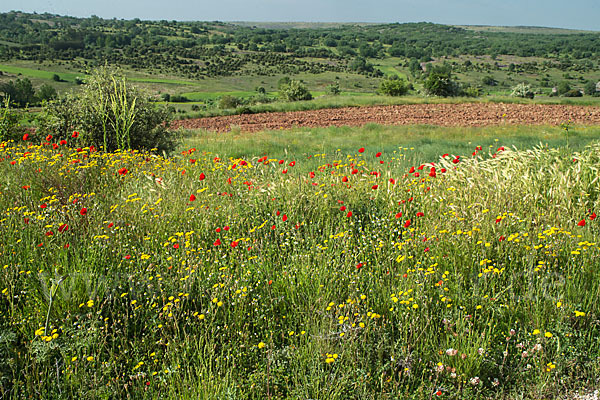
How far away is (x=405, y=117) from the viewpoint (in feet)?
75.1

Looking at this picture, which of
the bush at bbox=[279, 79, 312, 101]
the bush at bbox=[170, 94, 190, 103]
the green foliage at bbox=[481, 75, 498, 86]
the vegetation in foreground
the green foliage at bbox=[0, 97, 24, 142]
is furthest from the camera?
the green foliage at bbox=[481, 75, 498, 86]

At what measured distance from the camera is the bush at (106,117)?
9.37m

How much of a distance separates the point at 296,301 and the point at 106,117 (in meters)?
7.61

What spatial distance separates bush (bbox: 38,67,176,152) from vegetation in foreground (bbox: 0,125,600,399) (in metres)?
4.10

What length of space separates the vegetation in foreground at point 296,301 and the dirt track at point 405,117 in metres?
14.3

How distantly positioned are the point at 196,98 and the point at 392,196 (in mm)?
47922

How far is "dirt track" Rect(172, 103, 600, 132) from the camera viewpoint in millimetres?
20547

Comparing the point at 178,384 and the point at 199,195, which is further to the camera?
the point at 199,195

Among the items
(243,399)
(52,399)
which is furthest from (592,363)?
(52,399)

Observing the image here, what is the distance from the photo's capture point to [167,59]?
270 feet

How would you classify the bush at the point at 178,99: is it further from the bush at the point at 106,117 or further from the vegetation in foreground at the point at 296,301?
the vegetation in foreground at the point at 296,301

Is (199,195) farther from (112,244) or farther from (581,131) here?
(581,131)

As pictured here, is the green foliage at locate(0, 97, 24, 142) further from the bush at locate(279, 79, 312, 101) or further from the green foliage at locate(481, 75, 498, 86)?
the green foliage at locate(481, 75, 498, 86)

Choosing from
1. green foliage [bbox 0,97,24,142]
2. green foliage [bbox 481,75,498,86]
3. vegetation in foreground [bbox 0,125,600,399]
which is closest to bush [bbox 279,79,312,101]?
green foliage [bbox 0,97,24,142]
